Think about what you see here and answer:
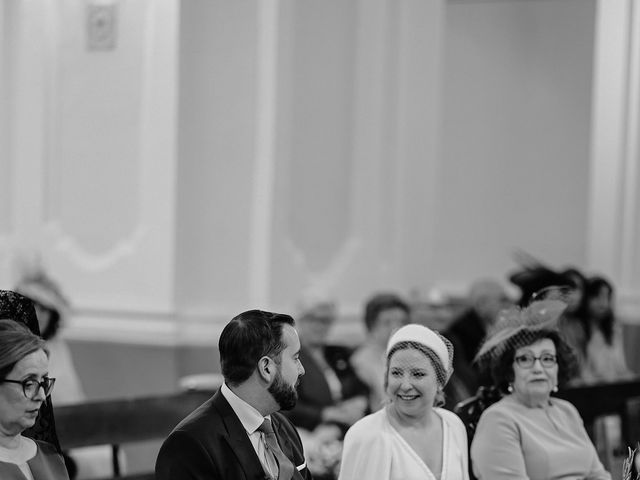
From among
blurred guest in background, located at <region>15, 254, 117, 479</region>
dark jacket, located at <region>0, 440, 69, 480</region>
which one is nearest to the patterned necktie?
dark jacket, located at <region>0, 440, 69, 480</region>

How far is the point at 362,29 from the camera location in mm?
9914

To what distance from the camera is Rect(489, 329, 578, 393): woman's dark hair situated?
521 centimetres

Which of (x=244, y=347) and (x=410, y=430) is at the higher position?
(x=244, y=347)

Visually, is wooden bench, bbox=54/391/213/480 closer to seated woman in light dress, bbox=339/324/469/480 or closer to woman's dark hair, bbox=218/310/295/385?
seated woman in light dress, bbox=339/324/469/480

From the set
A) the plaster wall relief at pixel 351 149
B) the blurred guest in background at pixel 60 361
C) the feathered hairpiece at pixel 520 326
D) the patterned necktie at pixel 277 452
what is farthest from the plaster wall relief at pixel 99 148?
the patterned necktie at pixel 277 452

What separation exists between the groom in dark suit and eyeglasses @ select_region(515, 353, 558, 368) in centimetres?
129

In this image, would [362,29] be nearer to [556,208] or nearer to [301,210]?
[301,210]

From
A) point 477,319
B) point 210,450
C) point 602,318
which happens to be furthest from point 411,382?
point 602,318

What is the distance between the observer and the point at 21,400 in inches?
148

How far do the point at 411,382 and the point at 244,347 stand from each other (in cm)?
77

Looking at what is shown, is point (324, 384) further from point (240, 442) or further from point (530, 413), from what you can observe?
point (240, 442)

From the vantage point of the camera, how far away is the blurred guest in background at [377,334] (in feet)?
25.2

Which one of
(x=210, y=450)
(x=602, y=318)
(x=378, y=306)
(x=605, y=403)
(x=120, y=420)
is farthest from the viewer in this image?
(x=602, y=318)

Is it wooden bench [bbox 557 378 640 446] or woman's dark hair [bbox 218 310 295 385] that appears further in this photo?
wooden bench [bbox 557 378 640 446]
